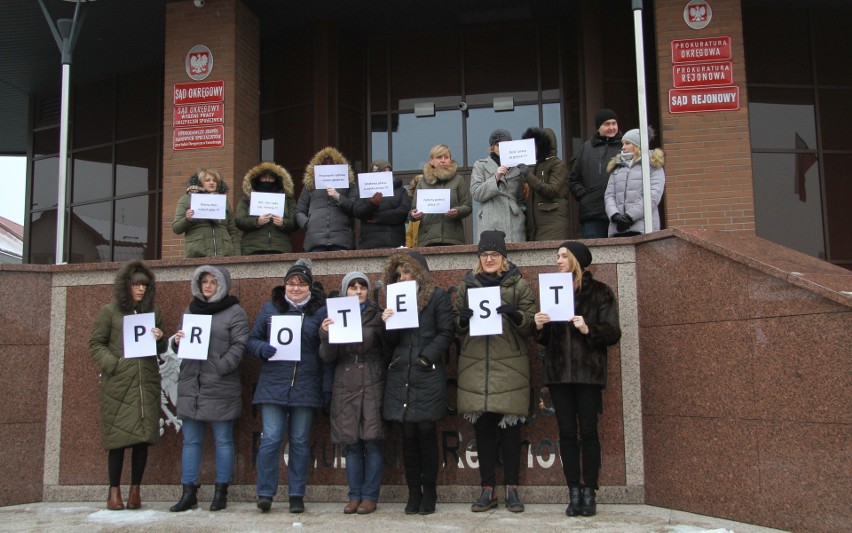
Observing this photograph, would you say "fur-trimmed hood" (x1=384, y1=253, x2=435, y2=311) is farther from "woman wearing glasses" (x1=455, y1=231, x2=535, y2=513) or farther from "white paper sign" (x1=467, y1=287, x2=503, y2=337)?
"white paper sign" (x1=467, y1=287, x2=503, y2=337)

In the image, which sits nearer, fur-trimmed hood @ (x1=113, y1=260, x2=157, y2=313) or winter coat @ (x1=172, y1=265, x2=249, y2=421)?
winter coat @ (x1=172, y1=265, x2=249, y2=421)

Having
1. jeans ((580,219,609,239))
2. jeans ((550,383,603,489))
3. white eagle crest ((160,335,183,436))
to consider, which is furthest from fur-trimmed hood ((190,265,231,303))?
jeans ((580,219,609,239))

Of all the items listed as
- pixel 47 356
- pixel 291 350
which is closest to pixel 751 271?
pixel 291 350

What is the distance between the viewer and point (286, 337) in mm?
6273

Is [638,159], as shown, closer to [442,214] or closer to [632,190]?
[632,190]

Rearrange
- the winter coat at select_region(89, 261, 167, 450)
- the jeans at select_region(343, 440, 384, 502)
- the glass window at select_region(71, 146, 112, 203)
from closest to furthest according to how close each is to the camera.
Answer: the jeans at select_region(343, 440, 384, 502) < the winter coat at select_region(89, 261, 167, 450) < the glass window at select_region(71, 146, 112, 203)

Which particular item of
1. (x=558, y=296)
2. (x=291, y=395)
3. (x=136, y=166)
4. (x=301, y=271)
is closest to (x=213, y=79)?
(x=136, y=166)

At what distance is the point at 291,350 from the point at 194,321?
814 millimetres

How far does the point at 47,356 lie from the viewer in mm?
7453

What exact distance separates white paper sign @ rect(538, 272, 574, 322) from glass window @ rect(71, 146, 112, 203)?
10.6 metres

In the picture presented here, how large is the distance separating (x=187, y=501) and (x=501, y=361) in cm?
274

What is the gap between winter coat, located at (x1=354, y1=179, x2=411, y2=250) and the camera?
24.7 feet

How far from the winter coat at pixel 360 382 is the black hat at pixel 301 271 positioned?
0.55 meters

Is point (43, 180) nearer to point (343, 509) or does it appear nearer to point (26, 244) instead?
point (26, 244)
